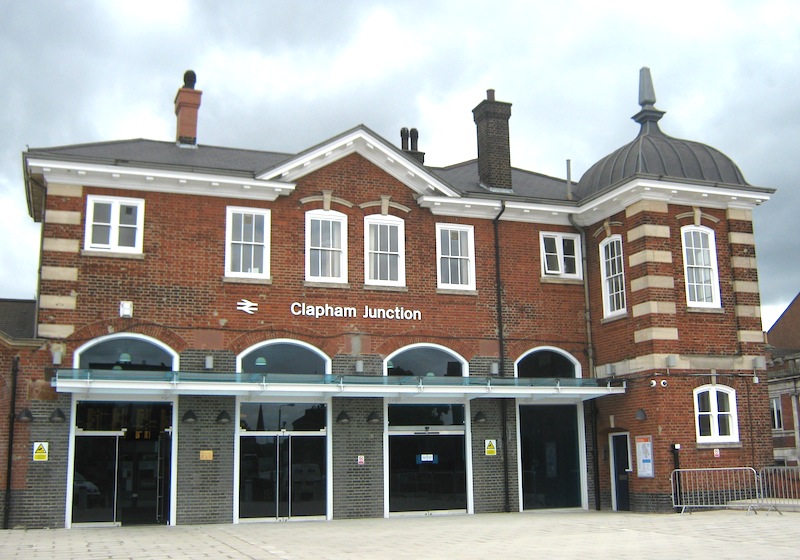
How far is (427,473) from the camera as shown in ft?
70.5

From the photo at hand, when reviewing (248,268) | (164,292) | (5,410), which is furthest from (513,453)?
(5,410)

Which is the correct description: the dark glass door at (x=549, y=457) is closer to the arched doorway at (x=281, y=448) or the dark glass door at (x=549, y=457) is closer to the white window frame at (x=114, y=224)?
the arched doorway at (x=281, y=448)

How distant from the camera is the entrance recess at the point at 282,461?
19.9 meters

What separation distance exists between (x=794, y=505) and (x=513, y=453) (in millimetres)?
6517

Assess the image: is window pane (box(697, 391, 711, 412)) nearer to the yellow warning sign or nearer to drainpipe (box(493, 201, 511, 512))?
drainpipe (box(493, 201, 511, 512))

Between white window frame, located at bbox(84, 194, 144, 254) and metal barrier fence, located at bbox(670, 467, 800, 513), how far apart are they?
13.5m

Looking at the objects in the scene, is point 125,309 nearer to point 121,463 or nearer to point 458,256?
point 121,463

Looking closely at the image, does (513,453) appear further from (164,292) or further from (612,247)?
(164,292)

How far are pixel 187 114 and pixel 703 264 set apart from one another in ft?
46.0

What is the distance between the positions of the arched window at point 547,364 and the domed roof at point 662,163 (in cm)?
433

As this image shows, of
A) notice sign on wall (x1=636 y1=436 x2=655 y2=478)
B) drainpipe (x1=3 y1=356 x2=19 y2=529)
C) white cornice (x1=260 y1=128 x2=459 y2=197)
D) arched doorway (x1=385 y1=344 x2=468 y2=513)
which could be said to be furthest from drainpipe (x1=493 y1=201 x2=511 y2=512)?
drainpipe (x1=3 y1=356 x2=19 y2=529)

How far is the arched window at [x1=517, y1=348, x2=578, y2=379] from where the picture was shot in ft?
75.3

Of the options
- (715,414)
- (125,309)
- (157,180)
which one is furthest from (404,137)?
(715,414)

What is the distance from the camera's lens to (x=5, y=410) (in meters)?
18.5
